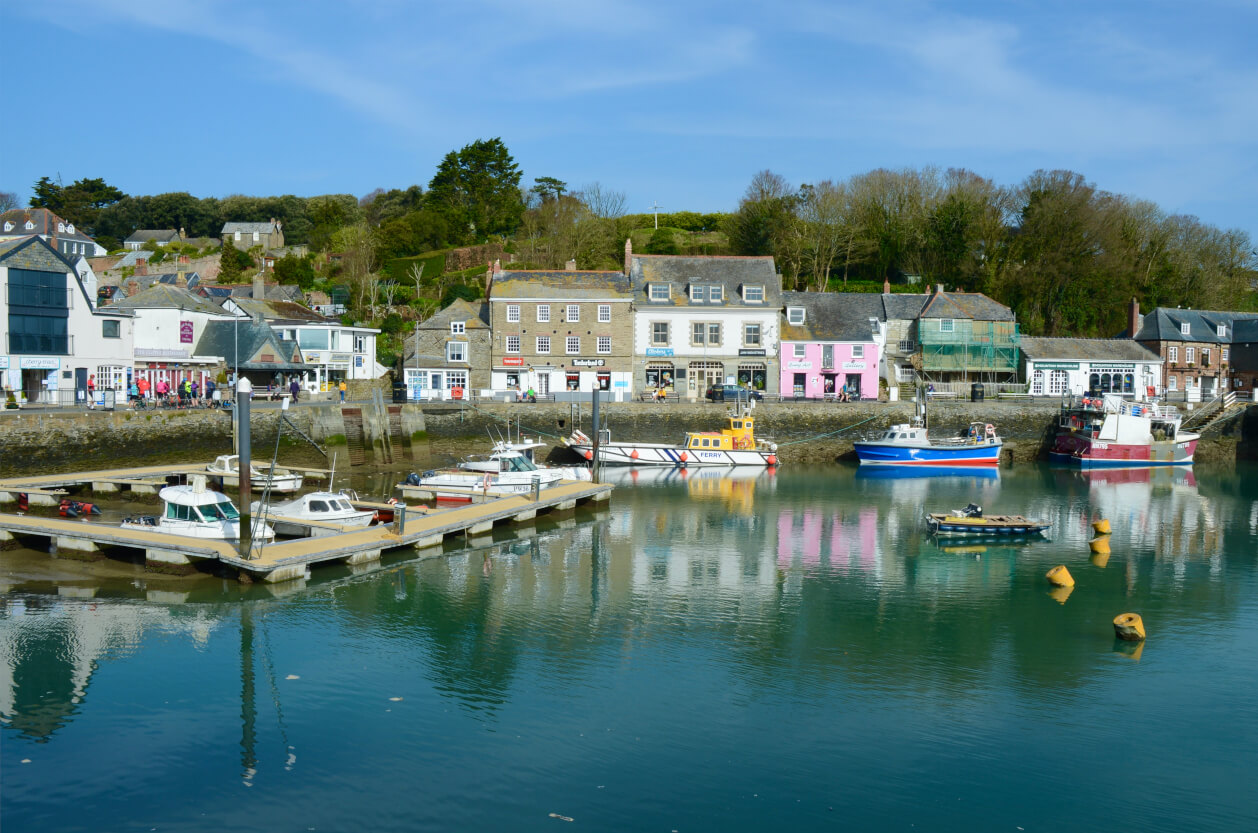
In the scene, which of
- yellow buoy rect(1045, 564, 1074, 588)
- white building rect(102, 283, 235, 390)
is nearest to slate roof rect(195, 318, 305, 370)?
white building rect(102, 283, 235, 390)

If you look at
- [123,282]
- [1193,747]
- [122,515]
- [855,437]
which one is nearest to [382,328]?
[123,282]

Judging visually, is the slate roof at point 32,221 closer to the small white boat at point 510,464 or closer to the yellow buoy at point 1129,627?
the small white boat at point 510,464

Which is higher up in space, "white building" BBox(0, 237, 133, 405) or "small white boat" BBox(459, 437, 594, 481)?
"white building" BBox(0, 237, 133, 405)

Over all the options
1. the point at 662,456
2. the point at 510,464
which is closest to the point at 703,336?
the point at 662,456

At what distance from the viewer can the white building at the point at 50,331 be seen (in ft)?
126

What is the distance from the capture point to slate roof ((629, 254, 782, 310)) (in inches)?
2056

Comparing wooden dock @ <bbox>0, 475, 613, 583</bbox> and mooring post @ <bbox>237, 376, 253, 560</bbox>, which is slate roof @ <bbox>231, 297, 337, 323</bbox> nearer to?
wooden dock @ <bbox>0, 475, 613, 583</bbox>

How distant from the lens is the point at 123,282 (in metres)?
68.5

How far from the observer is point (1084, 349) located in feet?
186

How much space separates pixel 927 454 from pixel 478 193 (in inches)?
1809

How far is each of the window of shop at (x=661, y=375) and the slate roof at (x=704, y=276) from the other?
338cm

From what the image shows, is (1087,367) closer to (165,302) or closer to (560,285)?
(560,285)

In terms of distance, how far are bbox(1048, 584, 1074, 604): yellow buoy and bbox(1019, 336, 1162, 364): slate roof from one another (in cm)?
3696

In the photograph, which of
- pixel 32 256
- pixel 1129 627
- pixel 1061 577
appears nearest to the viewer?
pixel 1129 627
